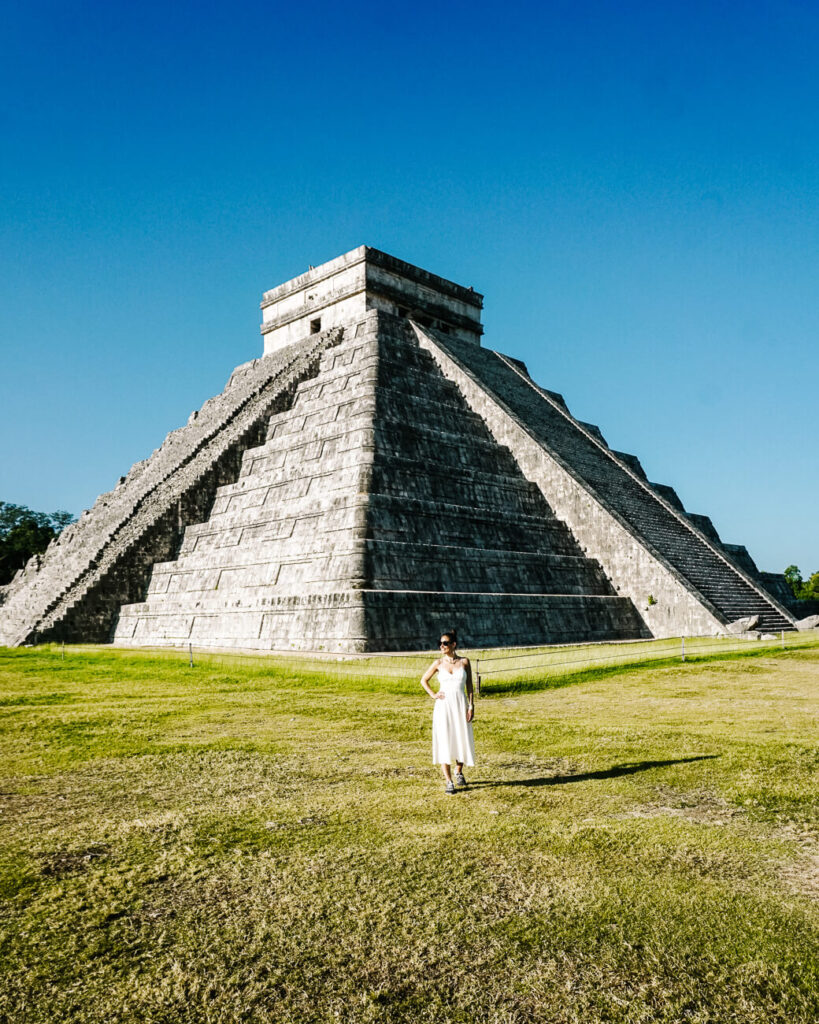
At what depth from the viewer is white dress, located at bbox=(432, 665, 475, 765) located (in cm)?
622

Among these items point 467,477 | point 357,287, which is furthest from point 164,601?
point 357,287

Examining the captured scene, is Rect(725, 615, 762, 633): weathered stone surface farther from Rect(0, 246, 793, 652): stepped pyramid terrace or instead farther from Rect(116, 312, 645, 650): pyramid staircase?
Rect(116, 312, 645, 650): pyramid staircase

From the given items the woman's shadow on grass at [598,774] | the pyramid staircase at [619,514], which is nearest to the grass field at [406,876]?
the woman's shadow on grass at [598,774]

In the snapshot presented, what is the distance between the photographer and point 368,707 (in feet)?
33.9

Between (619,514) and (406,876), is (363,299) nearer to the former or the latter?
(619,514)

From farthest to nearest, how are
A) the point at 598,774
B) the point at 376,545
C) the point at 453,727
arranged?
the point at 376,545, the point at 598,774, the point at 453,727

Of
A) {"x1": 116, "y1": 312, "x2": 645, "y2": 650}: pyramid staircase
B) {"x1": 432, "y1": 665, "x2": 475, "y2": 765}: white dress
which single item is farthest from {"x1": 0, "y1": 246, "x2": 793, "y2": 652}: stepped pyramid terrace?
{"x1": 432, "y1": 665, "x2": 475, "y2": 765}: white dress

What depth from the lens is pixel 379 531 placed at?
60.2ft

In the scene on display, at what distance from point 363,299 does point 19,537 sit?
1254 inches

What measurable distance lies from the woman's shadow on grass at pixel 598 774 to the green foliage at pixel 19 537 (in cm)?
4838

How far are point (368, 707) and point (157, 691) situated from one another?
149 inches

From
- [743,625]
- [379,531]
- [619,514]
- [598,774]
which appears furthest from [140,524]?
[598,774]

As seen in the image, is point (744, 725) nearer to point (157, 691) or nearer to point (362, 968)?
point (362, 968)

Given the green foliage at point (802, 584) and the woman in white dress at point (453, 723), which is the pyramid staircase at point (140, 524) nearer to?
the woman in white dress at point (453, 723)
